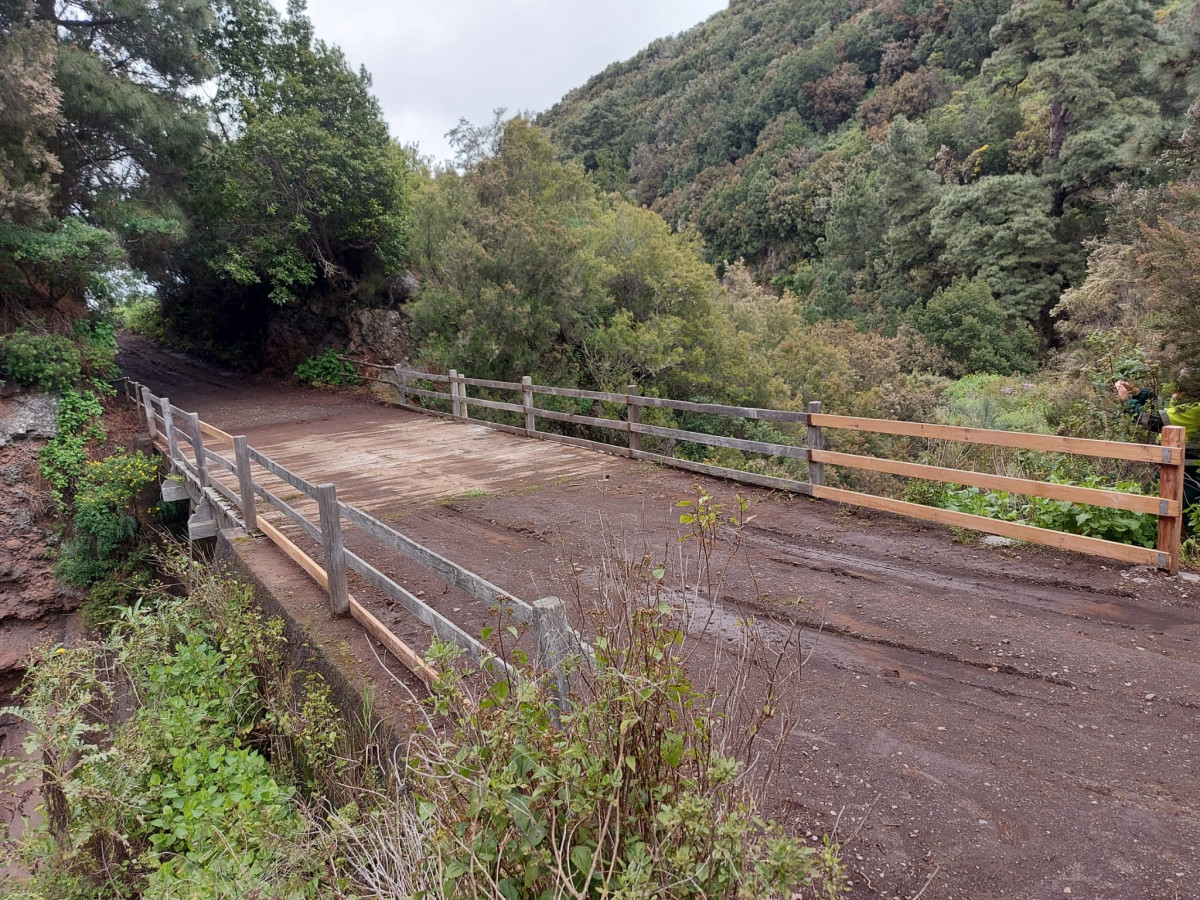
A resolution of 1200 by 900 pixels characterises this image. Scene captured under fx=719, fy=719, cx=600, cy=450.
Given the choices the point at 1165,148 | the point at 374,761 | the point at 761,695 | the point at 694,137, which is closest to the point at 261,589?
the point at 374,761

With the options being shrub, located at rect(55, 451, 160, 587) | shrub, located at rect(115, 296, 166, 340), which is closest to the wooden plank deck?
shrub, located at rect(55, 451, 160, 587)

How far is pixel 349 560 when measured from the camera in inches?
190

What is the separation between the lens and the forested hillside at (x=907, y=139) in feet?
98.9

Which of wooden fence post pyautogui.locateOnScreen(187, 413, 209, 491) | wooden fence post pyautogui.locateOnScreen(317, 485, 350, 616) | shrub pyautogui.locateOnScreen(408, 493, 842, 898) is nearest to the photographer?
shrub pyautogui.locateOnScreen(408, 493, 842, 898)

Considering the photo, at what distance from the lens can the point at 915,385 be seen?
66.6 ft

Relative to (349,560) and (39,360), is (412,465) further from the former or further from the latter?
(39,360)

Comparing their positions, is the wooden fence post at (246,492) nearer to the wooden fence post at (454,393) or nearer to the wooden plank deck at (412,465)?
the wooden plank deck at (412,465)

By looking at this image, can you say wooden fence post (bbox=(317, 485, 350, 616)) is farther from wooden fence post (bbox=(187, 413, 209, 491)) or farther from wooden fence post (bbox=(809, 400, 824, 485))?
wooden fence post (bbox=(809, 400, 824, 485))

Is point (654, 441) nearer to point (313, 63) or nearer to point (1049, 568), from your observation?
point (1049, 568)

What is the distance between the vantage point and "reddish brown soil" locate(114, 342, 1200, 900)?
105 inches

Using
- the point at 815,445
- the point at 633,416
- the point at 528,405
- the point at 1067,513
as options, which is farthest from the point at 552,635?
the point at 528,405

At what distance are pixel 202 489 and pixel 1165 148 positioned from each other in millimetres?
24245

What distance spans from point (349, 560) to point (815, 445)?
4.61 meters

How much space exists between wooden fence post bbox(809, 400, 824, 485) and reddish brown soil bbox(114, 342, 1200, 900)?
0.57 m
